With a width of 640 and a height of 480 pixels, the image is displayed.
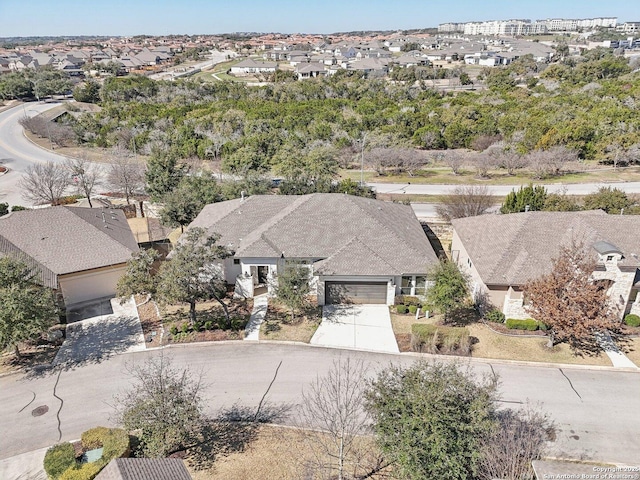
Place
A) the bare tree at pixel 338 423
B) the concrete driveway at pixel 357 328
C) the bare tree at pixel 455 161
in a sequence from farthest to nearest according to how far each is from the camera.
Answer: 1. the bare tree at pixel 455 161
2. the concrete driveway at pixel 357 328
3. the bare tree at pixel 338 423

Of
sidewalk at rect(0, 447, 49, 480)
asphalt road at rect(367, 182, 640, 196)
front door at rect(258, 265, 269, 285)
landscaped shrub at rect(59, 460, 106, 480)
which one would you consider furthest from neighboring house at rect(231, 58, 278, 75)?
landscaped shrub at rect(59, 460, 106, 480)

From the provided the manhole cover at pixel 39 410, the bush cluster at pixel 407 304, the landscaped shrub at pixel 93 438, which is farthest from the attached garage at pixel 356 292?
the manhole cover at pixel 39 410

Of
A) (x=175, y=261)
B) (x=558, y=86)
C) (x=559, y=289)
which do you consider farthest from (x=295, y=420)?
(x=558, y=86)

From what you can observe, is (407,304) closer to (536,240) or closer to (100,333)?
(536,240)

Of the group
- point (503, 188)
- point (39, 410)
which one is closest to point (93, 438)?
point (39, 410)

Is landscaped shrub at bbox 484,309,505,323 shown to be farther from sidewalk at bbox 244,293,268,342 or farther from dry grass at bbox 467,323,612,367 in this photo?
sidewalk at bbox 244,293,268,342

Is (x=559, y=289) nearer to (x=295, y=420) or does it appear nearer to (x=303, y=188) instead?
(x=295, y=420)

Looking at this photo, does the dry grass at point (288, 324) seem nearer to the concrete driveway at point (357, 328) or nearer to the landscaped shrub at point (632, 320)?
the concrete driveway at point (357, 328)
